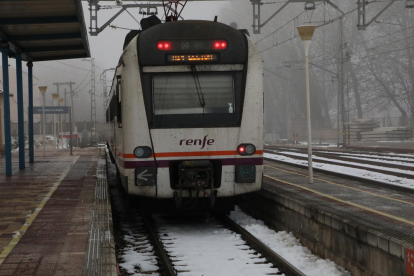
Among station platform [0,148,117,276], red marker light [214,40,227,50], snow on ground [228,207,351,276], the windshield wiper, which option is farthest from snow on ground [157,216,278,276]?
red marker light [214,40,227,50]

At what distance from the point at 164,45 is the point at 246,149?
2078 millimetres

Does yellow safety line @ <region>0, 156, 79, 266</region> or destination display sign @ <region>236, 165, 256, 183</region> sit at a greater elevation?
destination display sign @ <region>236, 165, 256, 183</region>

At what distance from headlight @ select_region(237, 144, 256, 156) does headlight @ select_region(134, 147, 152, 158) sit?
140 centimetres

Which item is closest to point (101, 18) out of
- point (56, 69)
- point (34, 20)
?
point (56, 69)

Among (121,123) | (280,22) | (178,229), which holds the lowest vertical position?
(178,229)

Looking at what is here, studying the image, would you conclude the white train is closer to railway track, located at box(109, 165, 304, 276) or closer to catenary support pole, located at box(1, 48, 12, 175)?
railway track, located at box(109, 165, 304, 276)

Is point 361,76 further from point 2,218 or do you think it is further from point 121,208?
point 2,218

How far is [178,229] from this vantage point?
33.3ft

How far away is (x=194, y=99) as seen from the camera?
30.9 ft

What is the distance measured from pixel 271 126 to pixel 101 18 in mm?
122511

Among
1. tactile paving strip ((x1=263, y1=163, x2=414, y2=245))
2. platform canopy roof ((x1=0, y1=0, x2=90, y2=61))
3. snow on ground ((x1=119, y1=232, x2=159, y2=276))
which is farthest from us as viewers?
platform canopy roof ((x1=0, y1=0, x2=90, y2=61))

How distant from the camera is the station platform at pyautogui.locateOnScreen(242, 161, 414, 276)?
21.0ft

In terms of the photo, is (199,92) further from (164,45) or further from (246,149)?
(246,149)

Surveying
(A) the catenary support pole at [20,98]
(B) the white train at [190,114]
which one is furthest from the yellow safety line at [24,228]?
(A) the catenary support pole at [20,98]
